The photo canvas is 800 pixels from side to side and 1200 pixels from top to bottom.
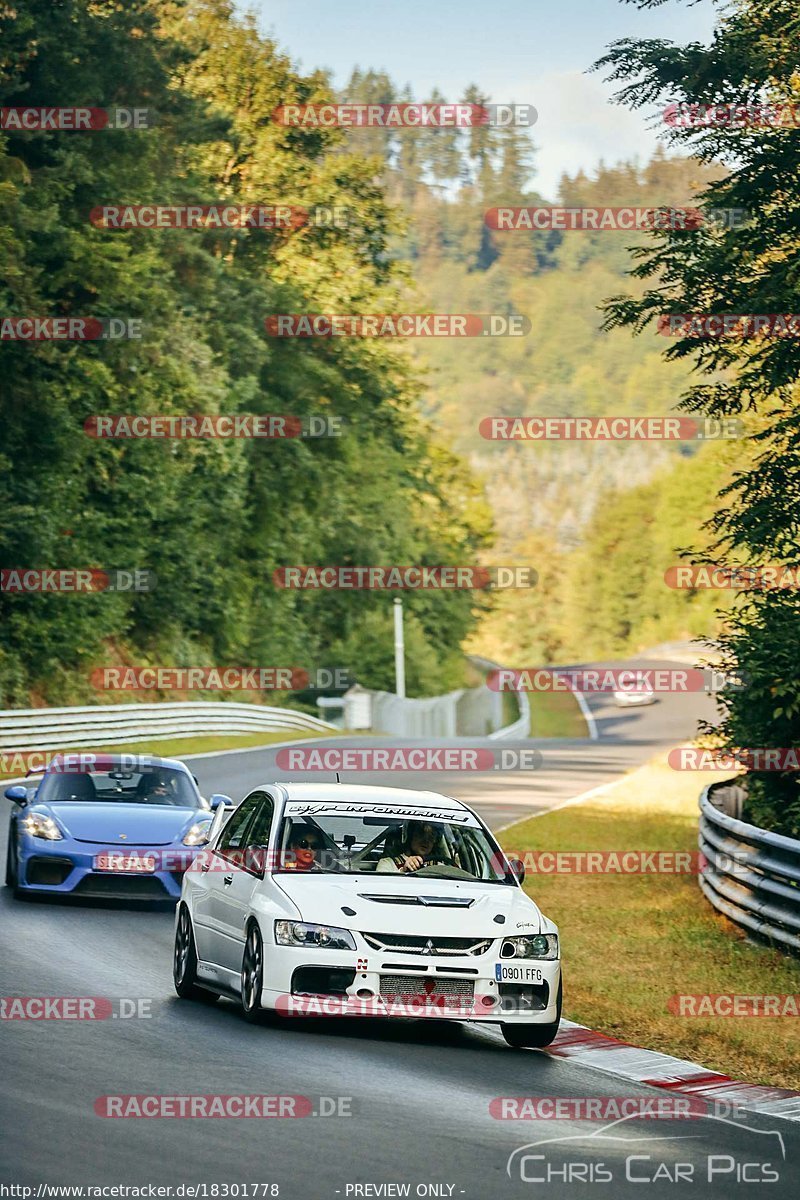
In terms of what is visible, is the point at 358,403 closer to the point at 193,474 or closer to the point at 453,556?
the point at 193,474

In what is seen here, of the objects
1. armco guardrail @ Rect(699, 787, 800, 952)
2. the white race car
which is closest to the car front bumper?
the white race car

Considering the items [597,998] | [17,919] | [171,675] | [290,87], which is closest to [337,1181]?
[597,998]

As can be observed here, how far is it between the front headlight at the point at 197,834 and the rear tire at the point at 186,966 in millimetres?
3683

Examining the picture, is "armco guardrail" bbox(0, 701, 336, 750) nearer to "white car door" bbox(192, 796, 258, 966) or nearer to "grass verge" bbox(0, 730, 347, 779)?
"grass verge" bbox(0, 730, 347, 779)

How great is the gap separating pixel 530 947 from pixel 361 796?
169cm

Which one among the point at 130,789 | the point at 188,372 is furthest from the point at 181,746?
the point at 130,789

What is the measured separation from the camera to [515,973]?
10.4 m

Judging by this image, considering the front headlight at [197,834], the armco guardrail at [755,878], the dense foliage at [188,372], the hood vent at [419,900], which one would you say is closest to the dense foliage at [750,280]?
the armco guardrail at [755,878]

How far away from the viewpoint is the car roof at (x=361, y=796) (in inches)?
458

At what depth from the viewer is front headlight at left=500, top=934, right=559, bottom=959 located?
10.5 m

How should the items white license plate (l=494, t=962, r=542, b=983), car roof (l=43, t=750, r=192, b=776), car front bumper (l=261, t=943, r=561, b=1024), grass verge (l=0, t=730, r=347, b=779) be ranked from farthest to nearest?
grass verge (l=0, t=730, r=347, b=779)
car roof (l=43, t=750, r=192, b=776)
white license plate (l=494, t=962, r=542, b=983)
car front bumper (l=261, t=943, r=561, b=1024)

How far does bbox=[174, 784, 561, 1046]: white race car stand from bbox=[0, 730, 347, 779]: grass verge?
19869 mm

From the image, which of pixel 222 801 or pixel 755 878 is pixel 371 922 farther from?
pixel 755 878

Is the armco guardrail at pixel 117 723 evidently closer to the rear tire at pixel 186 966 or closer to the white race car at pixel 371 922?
the rear tire at pixel 186 966
